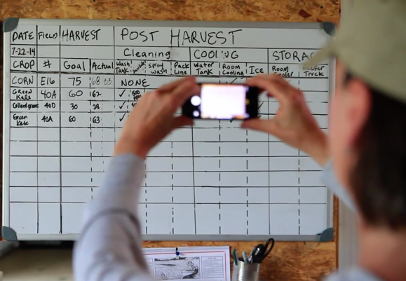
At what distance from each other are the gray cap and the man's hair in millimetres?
19

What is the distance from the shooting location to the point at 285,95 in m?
0.87

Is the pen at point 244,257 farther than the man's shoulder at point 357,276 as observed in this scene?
Yes

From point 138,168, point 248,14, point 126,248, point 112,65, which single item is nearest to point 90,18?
point 112,65

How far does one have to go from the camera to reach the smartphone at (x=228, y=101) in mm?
956

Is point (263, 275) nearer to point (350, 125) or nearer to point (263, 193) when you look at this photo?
point (263, 193)

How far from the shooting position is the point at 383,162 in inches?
19.2

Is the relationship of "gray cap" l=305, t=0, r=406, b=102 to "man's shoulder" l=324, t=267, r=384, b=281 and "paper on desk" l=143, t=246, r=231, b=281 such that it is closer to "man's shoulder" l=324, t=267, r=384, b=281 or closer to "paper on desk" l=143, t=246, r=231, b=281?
"man's shoulder" l=324, t=267, r=384, b=281

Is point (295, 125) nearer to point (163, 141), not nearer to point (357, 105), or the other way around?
point (357, 105)

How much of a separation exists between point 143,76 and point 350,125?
45.7 inches

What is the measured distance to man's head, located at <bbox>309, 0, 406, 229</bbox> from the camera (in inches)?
18.8

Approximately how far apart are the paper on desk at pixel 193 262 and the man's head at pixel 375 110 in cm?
112

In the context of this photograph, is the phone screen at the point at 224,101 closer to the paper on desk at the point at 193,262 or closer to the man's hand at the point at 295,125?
the man's hand at the point at 295,125

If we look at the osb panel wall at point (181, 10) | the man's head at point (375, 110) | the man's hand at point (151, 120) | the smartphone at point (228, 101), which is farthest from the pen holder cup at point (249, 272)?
the man's head at point (375, 110)

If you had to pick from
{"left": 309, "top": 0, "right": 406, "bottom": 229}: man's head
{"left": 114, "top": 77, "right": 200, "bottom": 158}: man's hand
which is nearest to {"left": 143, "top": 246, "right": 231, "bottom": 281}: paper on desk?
{"left": 114, "top": 77, "right": 200, "bottom": 158}: man's hand
